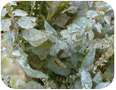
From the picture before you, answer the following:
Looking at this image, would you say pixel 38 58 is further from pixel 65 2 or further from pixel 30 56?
pixel 65 2

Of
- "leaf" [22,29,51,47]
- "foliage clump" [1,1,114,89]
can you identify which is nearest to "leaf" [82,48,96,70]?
"foliage clump" [1,1,114,89]

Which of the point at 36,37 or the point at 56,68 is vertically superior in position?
the point at 36,37

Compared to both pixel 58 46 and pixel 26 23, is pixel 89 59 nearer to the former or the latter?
pixel 58 46

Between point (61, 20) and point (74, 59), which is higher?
Answer: point (61, 20)

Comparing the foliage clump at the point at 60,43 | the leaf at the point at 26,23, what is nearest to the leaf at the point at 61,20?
the foliage clump at the point at 60,43

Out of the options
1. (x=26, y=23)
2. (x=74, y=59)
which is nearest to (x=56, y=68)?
(x=74, y=59)

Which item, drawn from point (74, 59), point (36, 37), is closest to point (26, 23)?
point (36, 37)

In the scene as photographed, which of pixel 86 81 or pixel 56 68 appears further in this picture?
pixel 56 68

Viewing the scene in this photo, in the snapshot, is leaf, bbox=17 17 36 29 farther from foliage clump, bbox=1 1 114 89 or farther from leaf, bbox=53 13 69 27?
leaf, bbox=53 13 69 27

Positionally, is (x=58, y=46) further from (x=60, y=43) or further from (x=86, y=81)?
(x=86, y=81)

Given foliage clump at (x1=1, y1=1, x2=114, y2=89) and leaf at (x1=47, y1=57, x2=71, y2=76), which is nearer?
foliage clump at (x1=1, y1=1, x2=114, y2=89)

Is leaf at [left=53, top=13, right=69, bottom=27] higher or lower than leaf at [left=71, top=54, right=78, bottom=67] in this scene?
higher
